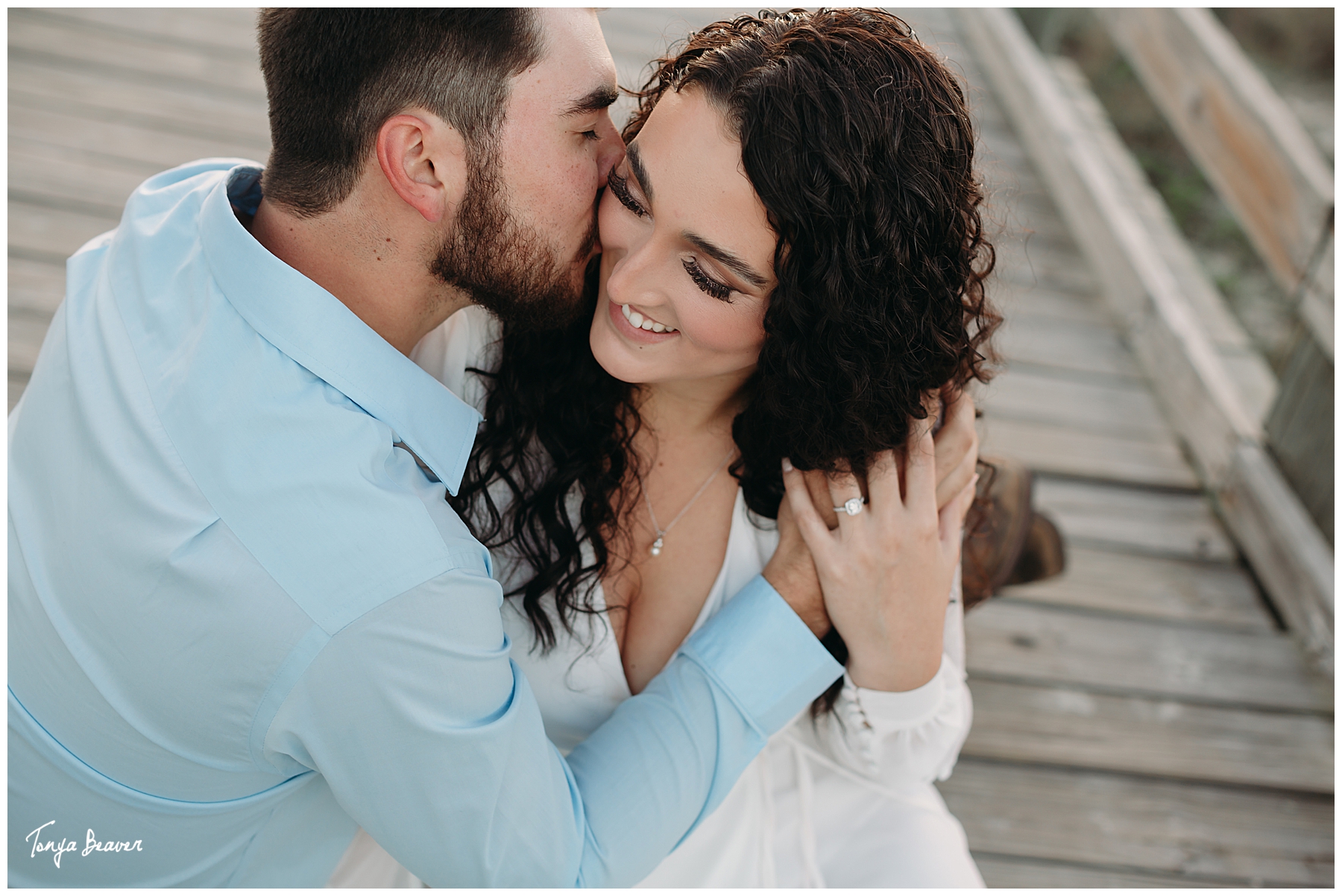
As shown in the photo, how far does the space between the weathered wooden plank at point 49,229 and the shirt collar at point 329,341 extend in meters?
1.94

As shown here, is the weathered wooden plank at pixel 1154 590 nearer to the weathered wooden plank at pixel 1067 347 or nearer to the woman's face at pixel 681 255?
the weathered wooden plank at pixel 1067 347

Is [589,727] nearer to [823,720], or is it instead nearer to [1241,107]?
[823,720]

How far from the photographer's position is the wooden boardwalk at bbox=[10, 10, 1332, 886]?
226 cm

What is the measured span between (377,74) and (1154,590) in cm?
236

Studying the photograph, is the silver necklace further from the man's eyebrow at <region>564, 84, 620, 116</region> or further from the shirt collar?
the man's eyebrow at <region>564, 84, 620, 116</region>

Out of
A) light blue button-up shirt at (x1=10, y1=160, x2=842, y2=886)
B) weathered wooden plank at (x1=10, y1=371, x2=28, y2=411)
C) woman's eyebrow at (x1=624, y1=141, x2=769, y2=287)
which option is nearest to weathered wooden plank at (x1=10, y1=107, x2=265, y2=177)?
weathered wooden plank at (x1=10, y1=371, x2=28, y2=411)

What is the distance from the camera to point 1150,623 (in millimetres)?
2639

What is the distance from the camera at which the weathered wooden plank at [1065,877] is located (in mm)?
2148

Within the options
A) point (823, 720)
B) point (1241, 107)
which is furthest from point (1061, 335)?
point (823, 720)

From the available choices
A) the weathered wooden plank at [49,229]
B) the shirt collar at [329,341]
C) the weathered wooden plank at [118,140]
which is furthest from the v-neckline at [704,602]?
the weathered wooden plank at [118,140]

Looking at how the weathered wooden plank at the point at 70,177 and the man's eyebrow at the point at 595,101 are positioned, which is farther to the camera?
the weathered wooden plank at the point at 70,177

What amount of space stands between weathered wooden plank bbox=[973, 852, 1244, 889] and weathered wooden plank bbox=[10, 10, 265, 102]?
11.5 ft

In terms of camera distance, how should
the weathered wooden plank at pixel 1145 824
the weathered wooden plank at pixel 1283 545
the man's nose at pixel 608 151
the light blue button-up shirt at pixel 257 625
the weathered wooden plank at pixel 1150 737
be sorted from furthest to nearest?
the weathered wooden plank at pixel 1283 545 → the weathered wooden plank at pixel 1150 737 → the weathered wooden plank at pixel 1145 824 → the man's nose at pixel 608 151 → the light blue button-up shirt at pixel 257 625

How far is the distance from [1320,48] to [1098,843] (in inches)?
250
